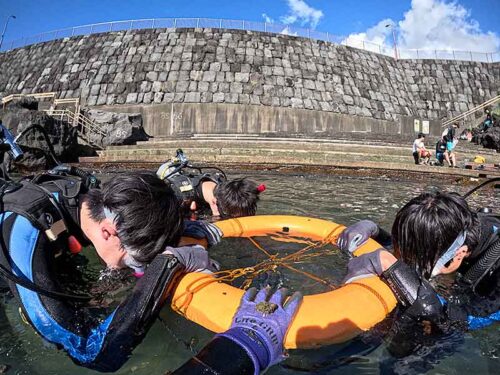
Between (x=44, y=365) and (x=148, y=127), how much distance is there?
1712cm

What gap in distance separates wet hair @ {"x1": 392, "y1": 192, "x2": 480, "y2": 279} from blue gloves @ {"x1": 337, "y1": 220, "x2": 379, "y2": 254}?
2.27 feet

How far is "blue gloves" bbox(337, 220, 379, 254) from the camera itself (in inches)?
131

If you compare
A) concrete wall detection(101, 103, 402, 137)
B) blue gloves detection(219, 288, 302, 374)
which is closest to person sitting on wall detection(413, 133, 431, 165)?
concrete wall detection(101, 103, 402, 137)

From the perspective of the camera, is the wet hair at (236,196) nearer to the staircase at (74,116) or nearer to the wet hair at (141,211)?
the wet hair at (141,211)

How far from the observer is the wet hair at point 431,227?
2.42 meters

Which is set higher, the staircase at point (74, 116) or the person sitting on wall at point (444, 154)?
the staircase at point (74, 116)

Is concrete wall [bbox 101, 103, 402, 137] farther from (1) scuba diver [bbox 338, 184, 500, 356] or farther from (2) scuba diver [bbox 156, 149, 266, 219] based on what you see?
(1) scuba diver [bbox 338, 184, 500, 356]

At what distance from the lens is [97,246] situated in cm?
227

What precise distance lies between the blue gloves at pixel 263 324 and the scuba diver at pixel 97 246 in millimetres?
526

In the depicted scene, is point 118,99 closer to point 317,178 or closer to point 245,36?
point 245,36

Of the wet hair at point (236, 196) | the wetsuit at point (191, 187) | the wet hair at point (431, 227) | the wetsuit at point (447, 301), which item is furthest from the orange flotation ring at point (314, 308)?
the wetsuit at point (191, 187)

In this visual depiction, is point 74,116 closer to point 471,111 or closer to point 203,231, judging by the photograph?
point 203,231

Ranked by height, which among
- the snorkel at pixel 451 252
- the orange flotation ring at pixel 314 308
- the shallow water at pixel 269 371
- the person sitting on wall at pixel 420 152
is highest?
the person sitting on wall at pixel 420 152

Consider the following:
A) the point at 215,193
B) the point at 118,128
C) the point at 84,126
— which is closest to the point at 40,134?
the point at 118,128
